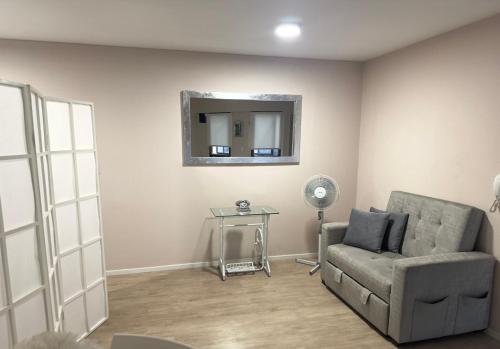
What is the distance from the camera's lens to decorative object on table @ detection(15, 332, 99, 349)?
867 mm

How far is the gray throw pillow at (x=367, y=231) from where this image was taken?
9.39 ft

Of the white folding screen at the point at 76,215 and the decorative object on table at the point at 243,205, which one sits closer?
the white folding screen at the point at 76,215

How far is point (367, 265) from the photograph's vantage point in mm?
2543

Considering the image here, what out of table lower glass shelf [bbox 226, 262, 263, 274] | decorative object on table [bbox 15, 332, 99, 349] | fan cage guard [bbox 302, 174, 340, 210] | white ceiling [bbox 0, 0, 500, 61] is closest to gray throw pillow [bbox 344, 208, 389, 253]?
fan cage guard [bbox 302, 174, 340, 210]

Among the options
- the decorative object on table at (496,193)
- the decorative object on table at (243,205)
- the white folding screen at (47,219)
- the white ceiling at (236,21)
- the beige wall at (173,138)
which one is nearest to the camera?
the white folding screen at (47,219)

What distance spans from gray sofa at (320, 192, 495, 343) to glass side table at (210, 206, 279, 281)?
1.04 m

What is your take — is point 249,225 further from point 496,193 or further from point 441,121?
point 496,193

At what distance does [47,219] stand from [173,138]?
1.66 m

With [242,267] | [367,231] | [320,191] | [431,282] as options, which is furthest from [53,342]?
[320,191]

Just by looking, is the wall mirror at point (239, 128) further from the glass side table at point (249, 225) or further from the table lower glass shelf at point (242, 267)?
the table lower glass shelf at point (242, 267)

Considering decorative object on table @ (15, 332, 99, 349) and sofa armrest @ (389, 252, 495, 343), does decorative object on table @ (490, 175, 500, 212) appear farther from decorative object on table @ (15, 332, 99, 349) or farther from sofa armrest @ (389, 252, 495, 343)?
decorative object on table @ (15, 332, 99, 349)

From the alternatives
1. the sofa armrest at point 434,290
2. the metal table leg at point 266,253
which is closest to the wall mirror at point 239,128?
the metal table leg at point 266,253

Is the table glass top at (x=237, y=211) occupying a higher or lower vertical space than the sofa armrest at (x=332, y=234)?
higher

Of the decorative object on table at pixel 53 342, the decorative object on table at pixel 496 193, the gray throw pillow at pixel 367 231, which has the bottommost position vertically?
the gray throw pillow at pixel 367 231
